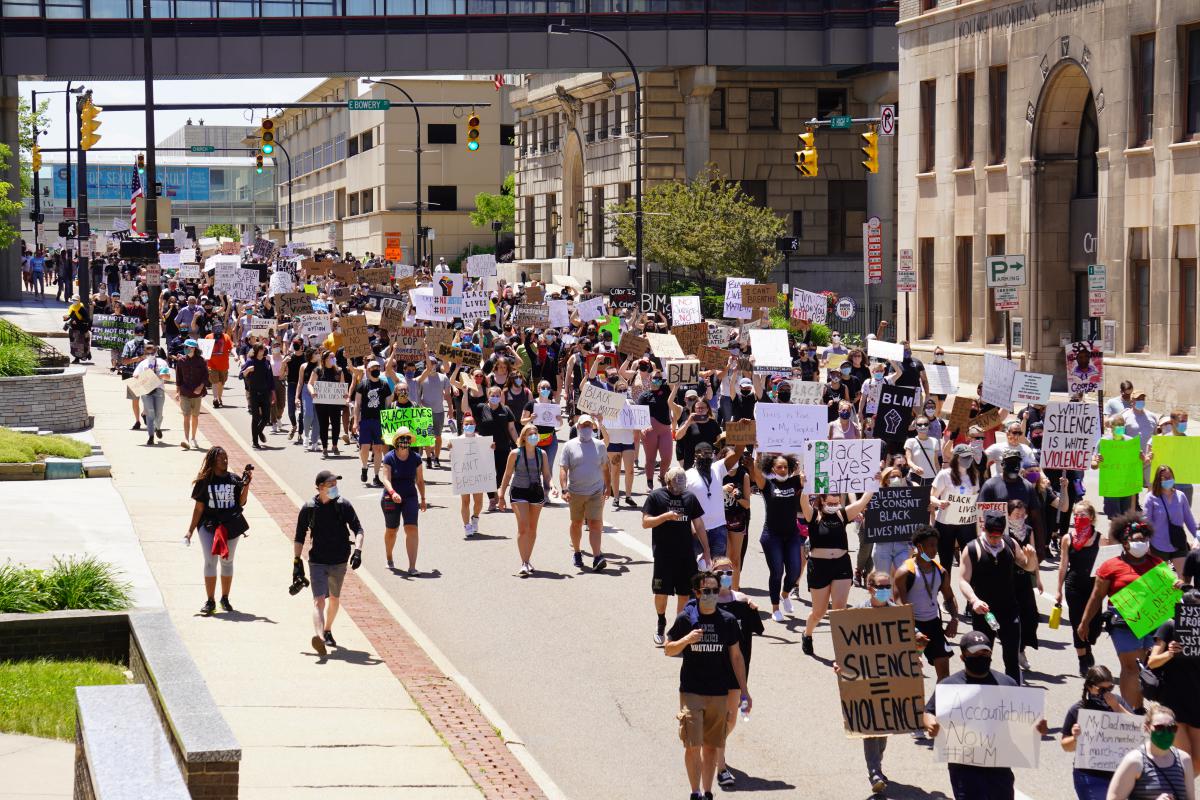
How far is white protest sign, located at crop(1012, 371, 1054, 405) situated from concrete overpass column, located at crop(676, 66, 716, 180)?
43.4m

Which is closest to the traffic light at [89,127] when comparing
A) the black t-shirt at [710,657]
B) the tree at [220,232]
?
the black t-shirt at [710,657]

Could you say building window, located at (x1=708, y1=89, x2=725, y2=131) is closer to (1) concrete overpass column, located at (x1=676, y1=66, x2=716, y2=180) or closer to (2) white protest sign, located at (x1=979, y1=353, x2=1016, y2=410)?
(1) concrete overpass column, located at (x1=676, y1=66, x2=716, y2=180)

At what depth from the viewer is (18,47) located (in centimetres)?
5888

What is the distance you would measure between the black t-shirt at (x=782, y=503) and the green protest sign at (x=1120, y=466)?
A: 154 inches

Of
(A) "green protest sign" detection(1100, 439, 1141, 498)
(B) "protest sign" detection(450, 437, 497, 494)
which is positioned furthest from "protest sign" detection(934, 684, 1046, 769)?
(B) "protest sign" detection(450, 437, 497, 494)

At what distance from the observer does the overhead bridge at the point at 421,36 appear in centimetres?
5947

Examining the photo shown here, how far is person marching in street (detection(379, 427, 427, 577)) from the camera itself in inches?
712

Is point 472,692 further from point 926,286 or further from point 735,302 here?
point 926,286

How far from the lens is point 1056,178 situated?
38.5m

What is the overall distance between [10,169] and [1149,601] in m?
53.0

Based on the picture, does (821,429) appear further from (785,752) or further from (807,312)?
(807,312)

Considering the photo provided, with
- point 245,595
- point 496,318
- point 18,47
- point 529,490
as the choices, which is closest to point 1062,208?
point 496,318

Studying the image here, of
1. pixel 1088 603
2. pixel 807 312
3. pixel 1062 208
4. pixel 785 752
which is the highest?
pixel 1062 208

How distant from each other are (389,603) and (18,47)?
47565mm
